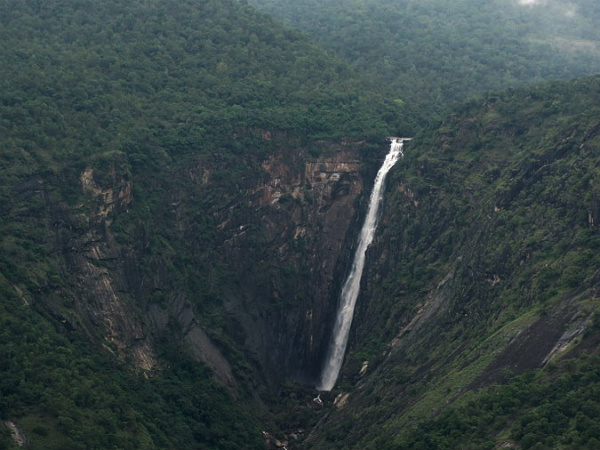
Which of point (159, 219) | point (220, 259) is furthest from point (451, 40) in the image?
point (159, 219)

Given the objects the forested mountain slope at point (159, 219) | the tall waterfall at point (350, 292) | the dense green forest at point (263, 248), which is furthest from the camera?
the tall waterfall at point (350, 292)

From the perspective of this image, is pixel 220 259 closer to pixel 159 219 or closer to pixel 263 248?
pixel 263 248

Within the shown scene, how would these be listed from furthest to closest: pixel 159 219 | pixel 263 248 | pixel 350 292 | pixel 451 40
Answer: pixel 451 40 → pixel 350 292 → pixel 263 248 → pixel 159 219

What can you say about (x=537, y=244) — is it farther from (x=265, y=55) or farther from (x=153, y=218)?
(x=265, y=55)

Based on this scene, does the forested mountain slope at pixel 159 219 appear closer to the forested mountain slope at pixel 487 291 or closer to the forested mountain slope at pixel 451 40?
the forested mountain slope at pixel 487 291

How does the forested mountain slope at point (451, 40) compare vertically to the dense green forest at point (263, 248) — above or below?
above

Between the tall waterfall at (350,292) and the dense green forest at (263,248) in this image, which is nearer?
the dense green forest at (263,248)

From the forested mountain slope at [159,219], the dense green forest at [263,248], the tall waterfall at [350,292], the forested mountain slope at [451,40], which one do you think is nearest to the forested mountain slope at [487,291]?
the dense green forest at [263,248]
